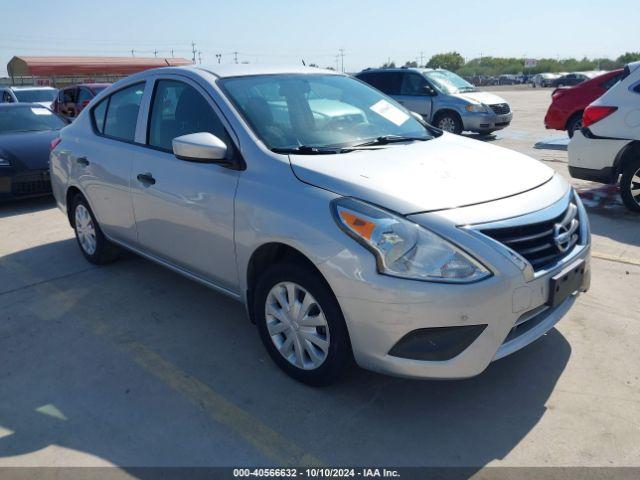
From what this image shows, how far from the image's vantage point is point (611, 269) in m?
4.66

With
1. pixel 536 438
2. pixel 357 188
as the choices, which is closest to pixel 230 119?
pixel 357 188

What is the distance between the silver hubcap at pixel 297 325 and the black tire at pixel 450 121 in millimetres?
10462

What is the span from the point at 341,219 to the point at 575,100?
10072mm

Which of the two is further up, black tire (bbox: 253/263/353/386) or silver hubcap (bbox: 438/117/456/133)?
black tire (bbox: 253/263/353/386)

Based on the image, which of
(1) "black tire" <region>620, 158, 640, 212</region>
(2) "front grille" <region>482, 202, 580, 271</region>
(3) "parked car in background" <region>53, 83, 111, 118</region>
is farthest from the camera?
(3) "parked car in background" <region>53, 83, 111, 118</region>

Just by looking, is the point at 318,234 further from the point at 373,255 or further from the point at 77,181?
the point at 77,181

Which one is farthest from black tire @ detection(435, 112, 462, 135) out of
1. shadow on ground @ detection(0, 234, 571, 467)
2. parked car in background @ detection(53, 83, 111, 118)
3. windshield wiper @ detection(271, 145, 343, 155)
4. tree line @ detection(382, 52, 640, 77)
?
tree line @ detection(382, 52, 640, 77)

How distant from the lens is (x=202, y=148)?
10.5ft

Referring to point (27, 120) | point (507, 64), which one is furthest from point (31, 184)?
point (507, 64)

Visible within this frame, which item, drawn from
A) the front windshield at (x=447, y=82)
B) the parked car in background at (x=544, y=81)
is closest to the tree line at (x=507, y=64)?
the parked car in background at (x=544, y=81)

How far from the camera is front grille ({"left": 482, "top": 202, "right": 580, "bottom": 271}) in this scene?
2.64 metres

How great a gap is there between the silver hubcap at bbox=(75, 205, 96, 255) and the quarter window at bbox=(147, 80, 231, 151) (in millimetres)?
1417

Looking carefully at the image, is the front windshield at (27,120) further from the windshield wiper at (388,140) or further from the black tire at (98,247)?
the windshield wiper at (388,140)

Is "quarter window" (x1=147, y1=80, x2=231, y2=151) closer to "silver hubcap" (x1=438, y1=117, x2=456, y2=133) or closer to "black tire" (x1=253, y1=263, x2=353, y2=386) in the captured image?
"black tire" (x1=253, y1=263, x2=353, y2=386)
